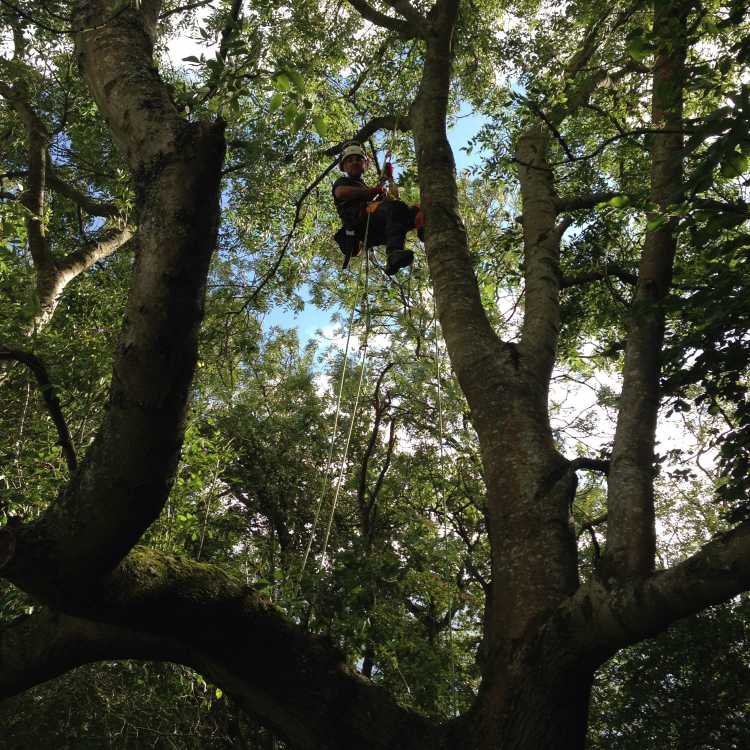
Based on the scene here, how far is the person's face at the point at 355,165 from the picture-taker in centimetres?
539

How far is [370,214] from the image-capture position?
5.42 meters

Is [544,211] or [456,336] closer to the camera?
[456,336]

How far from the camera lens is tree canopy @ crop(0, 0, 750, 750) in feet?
7.15

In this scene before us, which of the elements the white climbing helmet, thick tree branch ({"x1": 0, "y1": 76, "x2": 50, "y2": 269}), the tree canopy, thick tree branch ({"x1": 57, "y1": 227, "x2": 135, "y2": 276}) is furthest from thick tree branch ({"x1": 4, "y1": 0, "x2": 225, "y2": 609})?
thick tree branch ({"x1": 0, "y1": 76, "x2": 50, "y2": 269})

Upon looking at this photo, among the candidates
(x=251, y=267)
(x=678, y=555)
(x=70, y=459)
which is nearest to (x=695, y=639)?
(x=678, y=555)

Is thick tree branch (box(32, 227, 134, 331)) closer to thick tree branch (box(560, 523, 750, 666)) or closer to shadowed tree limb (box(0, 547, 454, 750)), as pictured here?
shadowed tree limb (box(0, 547, 454, 750))

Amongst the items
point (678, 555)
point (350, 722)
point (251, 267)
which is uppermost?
point (251, 267)

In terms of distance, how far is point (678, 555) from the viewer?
10039mm

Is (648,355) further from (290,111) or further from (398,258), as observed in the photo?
(398,258)

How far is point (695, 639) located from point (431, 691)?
3.01 m

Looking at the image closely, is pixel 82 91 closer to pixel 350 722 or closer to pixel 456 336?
pixel 456 336

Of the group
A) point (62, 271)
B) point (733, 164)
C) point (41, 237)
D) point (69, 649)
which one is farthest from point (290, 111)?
point (41, 237)

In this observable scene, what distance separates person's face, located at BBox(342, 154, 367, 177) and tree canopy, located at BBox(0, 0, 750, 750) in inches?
13.3

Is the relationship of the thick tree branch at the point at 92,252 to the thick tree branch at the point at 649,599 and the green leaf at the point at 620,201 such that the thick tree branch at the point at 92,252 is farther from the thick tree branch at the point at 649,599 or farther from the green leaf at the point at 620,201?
the thick tree branch at the point at 649,599
